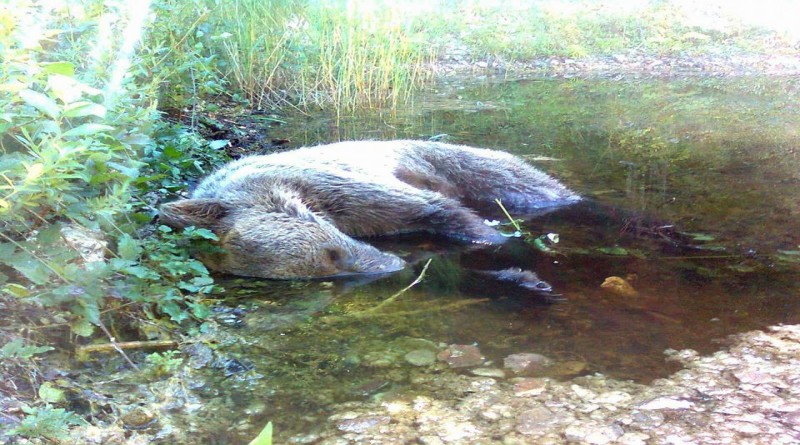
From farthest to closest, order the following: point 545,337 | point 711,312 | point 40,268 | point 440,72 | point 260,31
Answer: point 440,72 → point 260,31 → point 711,312 → point 545,337 → point 40,268

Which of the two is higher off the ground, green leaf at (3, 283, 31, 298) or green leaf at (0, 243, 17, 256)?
green leaf at (0, 243, 17, 256)

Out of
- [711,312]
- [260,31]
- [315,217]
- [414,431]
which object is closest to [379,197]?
[315,217]

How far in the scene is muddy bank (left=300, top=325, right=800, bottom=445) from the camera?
2.53 m

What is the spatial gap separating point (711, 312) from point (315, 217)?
272 centimetres

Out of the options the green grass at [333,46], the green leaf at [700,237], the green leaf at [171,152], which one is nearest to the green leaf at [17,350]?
the green grass at [333,46]

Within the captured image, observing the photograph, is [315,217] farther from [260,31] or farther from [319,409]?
[260,31]

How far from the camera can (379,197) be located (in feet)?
18.9

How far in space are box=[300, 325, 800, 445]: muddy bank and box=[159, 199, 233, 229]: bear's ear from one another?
2.38 metres

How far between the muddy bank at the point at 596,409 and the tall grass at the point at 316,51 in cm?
736

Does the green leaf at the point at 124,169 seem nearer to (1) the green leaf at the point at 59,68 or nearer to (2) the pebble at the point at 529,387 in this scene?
(1) the green leaf at the point at 59,68

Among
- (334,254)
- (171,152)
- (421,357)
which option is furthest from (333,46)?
(421,357)

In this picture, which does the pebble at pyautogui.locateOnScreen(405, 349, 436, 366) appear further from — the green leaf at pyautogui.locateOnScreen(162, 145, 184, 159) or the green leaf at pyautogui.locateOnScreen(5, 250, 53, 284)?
the green leaf at pyautogui.locateOnScreen(162, 145, 184, 159)

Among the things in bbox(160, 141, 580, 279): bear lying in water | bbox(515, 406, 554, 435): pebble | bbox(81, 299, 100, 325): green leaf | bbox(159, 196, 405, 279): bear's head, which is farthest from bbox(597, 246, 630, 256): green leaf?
bbox(81, 299, 100, 325): green leaf

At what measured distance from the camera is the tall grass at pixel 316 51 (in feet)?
31.5
